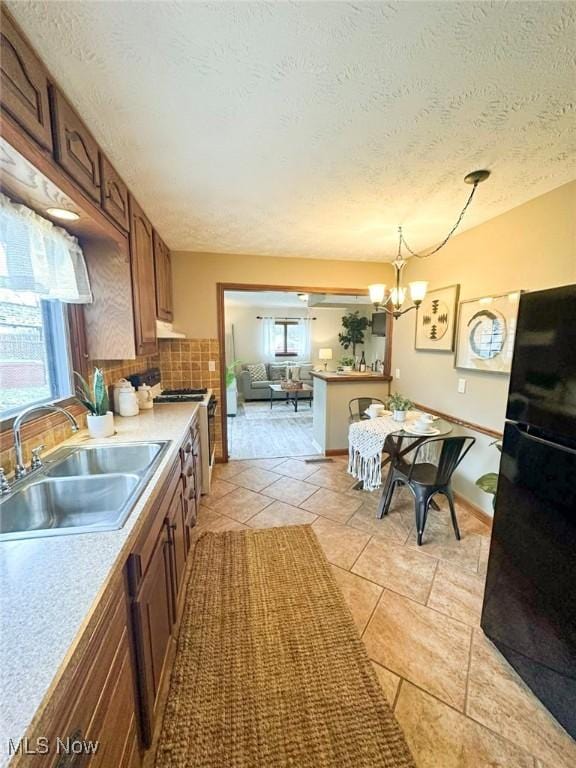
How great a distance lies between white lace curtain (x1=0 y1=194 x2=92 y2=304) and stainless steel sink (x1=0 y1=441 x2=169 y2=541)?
79 cm

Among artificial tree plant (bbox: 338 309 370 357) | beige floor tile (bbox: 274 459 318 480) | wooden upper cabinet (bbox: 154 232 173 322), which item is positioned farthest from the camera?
artificial tree plant (bbox: 338 309 370 357)

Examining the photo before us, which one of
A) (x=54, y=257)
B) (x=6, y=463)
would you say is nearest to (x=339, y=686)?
(x=6, y=463)

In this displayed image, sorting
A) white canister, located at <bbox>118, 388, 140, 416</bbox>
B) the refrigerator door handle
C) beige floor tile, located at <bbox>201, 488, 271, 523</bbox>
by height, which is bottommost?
beige floor tile, located at <bbox>201, 488, 271, 523</bbox>

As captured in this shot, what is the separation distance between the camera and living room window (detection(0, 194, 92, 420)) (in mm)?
1249

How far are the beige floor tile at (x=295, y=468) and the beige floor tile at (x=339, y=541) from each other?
83 cm

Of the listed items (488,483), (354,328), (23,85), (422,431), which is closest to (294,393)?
(354,328)

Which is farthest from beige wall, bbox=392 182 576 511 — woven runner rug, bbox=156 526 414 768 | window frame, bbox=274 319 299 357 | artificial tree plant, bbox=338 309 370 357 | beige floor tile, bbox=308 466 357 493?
window frame, bbox=274 319 299 357

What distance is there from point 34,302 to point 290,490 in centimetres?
244

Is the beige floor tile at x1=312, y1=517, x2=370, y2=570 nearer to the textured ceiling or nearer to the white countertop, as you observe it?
the white countertop

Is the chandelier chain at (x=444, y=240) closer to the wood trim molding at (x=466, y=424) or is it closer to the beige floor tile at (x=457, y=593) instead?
the wood trim molding at (x=466, y=424)

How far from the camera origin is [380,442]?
249cm

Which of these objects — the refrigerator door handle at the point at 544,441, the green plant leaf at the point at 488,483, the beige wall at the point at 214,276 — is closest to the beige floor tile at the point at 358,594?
the green plant leaf at the point at 488,483

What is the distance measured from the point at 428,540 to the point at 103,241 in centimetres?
295

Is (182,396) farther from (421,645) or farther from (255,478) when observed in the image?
(421,645)
